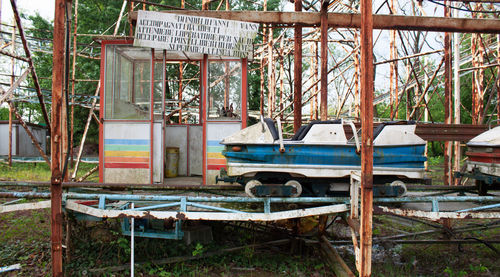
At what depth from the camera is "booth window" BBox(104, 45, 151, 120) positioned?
648cm

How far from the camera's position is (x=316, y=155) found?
4.97m

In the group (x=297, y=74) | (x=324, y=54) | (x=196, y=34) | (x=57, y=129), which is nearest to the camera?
(x=57, y=129)

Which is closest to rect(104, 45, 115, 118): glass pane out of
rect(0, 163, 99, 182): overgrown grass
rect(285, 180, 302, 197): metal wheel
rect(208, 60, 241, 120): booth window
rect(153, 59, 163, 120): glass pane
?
rect(153, 59, 163, 120): glass pane

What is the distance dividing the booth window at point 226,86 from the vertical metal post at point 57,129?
9.04 ft

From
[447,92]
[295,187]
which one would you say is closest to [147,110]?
[295,187]

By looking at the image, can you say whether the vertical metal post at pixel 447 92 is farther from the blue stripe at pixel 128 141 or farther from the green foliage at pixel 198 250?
the blue stripe at pixel 128 141

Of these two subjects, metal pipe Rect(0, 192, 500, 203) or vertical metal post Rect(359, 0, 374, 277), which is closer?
vertical metal post Rect(359, 0, 374, 277)

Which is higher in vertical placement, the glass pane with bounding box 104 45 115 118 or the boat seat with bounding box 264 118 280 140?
the glass pane with bounding box 104 45 115 118

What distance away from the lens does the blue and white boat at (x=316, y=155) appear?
4.95 metres

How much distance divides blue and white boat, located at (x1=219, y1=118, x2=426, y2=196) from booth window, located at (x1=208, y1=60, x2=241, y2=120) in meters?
1.72

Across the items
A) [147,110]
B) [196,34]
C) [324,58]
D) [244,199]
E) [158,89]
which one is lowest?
[244,199]

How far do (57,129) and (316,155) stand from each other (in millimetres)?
3435

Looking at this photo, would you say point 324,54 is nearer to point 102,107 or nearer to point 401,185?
point 401,185

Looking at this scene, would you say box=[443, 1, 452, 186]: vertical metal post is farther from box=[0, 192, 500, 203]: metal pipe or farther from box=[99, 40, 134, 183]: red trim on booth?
box=[99, 40, 134, 183]: red trim on booth
